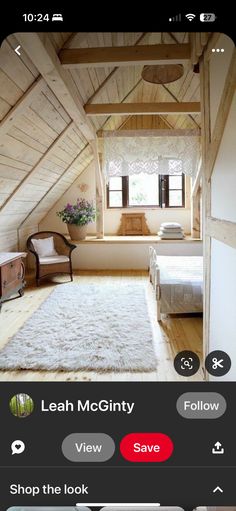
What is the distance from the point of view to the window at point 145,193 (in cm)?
512

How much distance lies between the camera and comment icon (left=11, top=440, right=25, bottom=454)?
49 centimetres

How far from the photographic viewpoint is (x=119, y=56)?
1.79 m

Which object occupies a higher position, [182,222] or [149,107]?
[149,107]

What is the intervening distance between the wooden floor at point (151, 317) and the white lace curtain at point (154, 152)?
4.46 ft

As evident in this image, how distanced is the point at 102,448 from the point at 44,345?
1793 millimetres

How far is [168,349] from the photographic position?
2045 mm

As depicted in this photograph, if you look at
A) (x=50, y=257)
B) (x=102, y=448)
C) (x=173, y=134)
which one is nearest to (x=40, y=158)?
(x=50, y=257)

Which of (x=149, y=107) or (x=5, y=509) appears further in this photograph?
(x=149, y=107)

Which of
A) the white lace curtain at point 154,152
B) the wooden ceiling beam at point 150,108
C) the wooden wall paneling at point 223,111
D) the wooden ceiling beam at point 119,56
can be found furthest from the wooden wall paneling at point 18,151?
the white lace curtain at point 154,152

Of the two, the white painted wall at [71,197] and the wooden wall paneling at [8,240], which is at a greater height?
the white painted wall at [71,197]

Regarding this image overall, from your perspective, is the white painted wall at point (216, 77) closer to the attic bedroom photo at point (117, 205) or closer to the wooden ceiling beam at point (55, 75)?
the attic bedroom photo at point (117, 205)

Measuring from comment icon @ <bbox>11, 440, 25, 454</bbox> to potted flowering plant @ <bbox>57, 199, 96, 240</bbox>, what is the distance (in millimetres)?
4072
